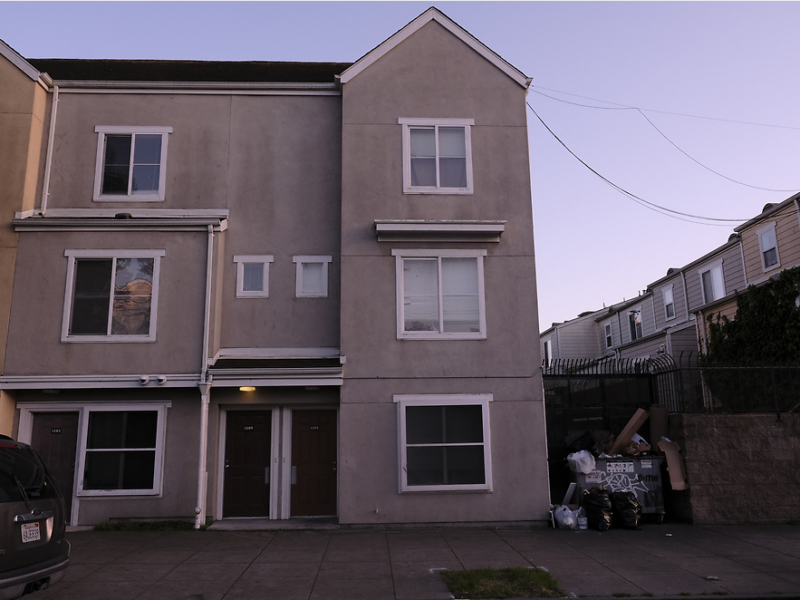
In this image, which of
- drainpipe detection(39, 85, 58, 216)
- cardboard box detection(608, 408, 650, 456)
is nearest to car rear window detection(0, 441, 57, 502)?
drainpipe detection(39, 85, 58, 216)

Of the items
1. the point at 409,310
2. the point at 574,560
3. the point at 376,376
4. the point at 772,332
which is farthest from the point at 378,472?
the point at 772,332

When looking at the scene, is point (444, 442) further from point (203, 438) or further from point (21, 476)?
point (21, 476)

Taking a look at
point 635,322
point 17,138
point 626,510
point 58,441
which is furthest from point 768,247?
point 17,138

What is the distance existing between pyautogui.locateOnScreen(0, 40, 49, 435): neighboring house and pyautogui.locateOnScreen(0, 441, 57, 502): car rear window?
22.2 feet

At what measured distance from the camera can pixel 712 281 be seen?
2419 centimetres

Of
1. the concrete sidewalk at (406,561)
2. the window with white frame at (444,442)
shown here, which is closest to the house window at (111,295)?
the concrete sidewalk at (406,561)

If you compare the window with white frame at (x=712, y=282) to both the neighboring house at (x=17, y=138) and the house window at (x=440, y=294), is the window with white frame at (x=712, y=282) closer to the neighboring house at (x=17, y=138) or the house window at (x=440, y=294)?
the house window at (x=440, y=294)

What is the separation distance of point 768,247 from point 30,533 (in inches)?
834

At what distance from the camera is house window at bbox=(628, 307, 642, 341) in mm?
30109

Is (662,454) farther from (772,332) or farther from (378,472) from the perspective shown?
(772,332)

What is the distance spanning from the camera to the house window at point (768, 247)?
66.7ft

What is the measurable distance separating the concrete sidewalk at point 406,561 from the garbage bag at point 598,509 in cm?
19

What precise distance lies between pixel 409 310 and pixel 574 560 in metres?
5.49

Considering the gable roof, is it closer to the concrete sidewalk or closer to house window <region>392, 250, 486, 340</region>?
house window <region>392, 250, 486, 340</region>
